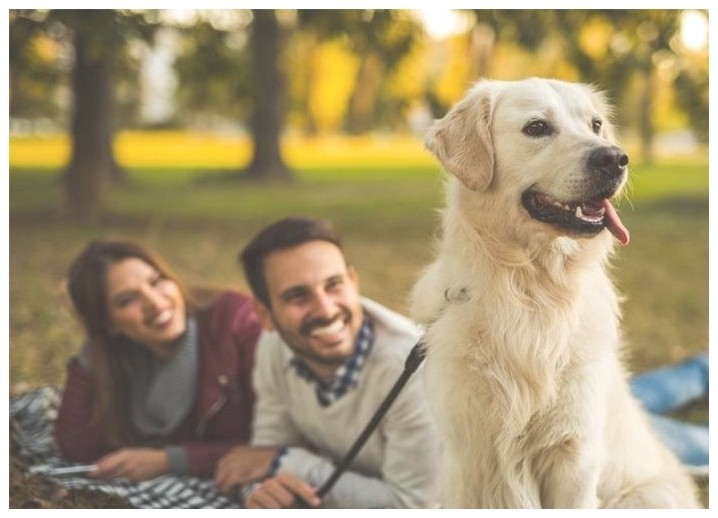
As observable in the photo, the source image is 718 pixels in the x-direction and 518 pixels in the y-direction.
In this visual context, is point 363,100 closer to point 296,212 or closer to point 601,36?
point 296,212

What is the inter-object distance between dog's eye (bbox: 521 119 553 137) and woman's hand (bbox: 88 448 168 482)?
5.57 feet

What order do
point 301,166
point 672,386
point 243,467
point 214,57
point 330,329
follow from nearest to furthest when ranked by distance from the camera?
point 330,329, point 243,467, point 672,386, point 214,57, point 301,166

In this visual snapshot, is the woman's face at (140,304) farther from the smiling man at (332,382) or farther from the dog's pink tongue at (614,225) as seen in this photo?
the dog's pink tongue at (614,225)

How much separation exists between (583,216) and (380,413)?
83 centimetres

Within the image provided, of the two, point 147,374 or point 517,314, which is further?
point 147,374

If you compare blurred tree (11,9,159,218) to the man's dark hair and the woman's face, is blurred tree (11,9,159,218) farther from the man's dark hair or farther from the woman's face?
the man's dark hair

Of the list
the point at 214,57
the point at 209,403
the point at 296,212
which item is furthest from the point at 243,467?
the point at 296,212

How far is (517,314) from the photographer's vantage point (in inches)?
76.2

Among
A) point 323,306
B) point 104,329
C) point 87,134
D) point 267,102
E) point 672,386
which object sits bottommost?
point 672,386

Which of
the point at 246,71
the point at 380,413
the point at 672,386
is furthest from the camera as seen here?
the point at 246,71

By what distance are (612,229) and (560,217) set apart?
4.6 inches

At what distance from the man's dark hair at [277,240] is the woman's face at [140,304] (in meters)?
Result: 0.42

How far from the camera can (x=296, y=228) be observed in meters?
2.47

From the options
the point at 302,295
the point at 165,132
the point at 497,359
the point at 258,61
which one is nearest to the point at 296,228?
the point at 302,295
